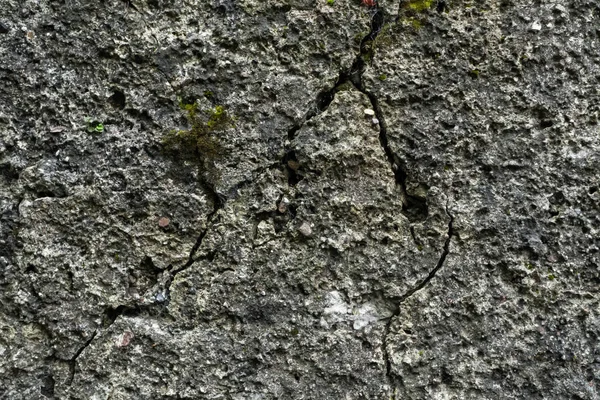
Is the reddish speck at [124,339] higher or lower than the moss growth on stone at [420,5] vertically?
lower

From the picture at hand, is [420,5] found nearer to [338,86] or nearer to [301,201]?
[338,86]

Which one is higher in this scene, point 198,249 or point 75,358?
point 198,249

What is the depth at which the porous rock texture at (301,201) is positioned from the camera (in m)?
1.21

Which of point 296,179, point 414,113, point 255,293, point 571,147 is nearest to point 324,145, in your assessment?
point 296,179

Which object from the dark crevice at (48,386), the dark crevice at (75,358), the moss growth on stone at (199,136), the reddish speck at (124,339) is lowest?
the dark crevice at (48,386)

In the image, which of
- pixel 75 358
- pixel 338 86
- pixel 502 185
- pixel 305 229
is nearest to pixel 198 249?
pixel 305 229

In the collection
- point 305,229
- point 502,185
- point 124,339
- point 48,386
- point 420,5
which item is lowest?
point 48,386

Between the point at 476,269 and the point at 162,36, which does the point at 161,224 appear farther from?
the point at 476,269

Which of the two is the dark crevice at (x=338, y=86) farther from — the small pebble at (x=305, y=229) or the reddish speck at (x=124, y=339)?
the reddish speck at (x=124, y=339)

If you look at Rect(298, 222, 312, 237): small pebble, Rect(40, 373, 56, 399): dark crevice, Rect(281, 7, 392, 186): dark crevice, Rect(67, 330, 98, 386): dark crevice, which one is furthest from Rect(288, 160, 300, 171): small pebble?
Rect(40, 373, 56, 399): dark crevice

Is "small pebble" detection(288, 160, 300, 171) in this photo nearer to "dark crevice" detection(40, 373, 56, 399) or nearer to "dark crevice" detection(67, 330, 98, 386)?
"dark crevice" detection(67, 330, 98, 386)

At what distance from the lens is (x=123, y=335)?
121cm

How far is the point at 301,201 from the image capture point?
1.24 metres

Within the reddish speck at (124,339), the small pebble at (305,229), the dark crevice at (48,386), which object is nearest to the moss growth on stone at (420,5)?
the small pebble at (305,229)
